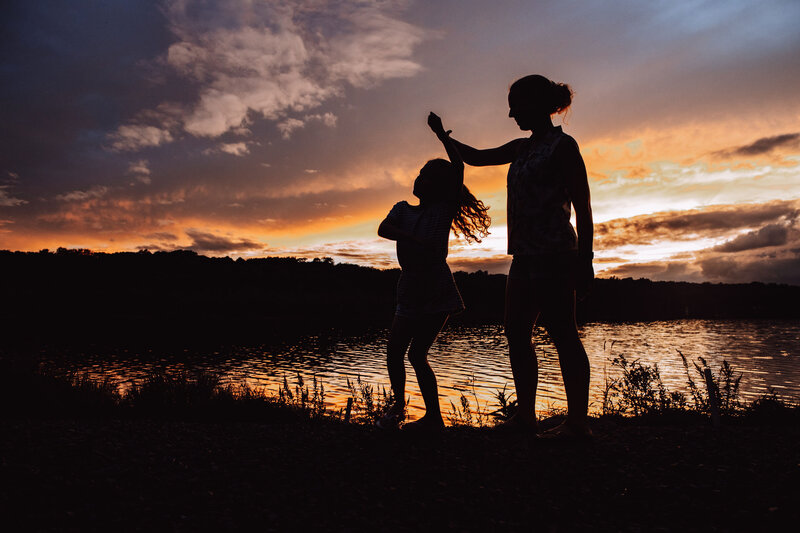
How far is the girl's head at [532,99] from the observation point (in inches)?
Answer: 145

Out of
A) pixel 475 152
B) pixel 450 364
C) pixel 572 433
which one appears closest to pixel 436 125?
pixel 475 152

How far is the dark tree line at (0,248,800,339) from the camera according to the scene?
3753 cm

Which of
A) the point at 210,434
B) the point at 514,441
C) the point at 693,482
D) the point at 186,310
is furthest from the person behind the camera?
the point at 186,310

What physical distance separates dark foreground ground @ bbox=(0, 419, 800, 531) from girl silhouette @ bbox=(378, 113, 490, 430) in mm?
451

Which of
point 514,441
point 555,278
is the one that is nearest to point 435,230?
point 555,278

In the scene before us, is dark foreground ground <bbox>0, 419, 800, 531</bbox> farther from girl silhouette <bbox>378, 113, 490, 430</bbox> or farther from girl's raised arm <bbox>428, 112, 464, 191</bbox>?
girl's raised arm <bbox>428, 112, 464, 191</bbox>

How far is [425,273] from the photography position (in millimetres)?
4090

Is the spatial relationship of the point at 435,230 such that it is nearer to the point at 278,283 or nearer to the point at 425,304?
the point at 425,304

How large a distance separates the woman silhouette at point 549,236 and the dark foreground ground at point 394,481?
0.56 metres

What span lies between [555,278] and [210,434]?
2.83m

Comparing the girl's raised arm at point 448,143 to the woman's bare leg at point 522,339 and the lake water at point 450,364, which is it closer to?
the woman's bare leg at point 522,339

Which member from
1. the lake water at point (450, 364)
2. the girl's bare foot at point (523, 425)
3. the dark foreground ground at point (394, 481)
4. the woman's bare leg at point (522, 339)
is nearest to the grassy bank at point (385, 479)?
the dark foreground ground at point (394, 481)

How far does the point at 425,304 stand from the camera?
4.05 m

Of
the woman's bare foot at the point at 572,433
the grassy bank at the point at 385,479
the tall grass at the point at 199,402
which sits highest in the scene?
the woman's bare foot at the point at 572,433
